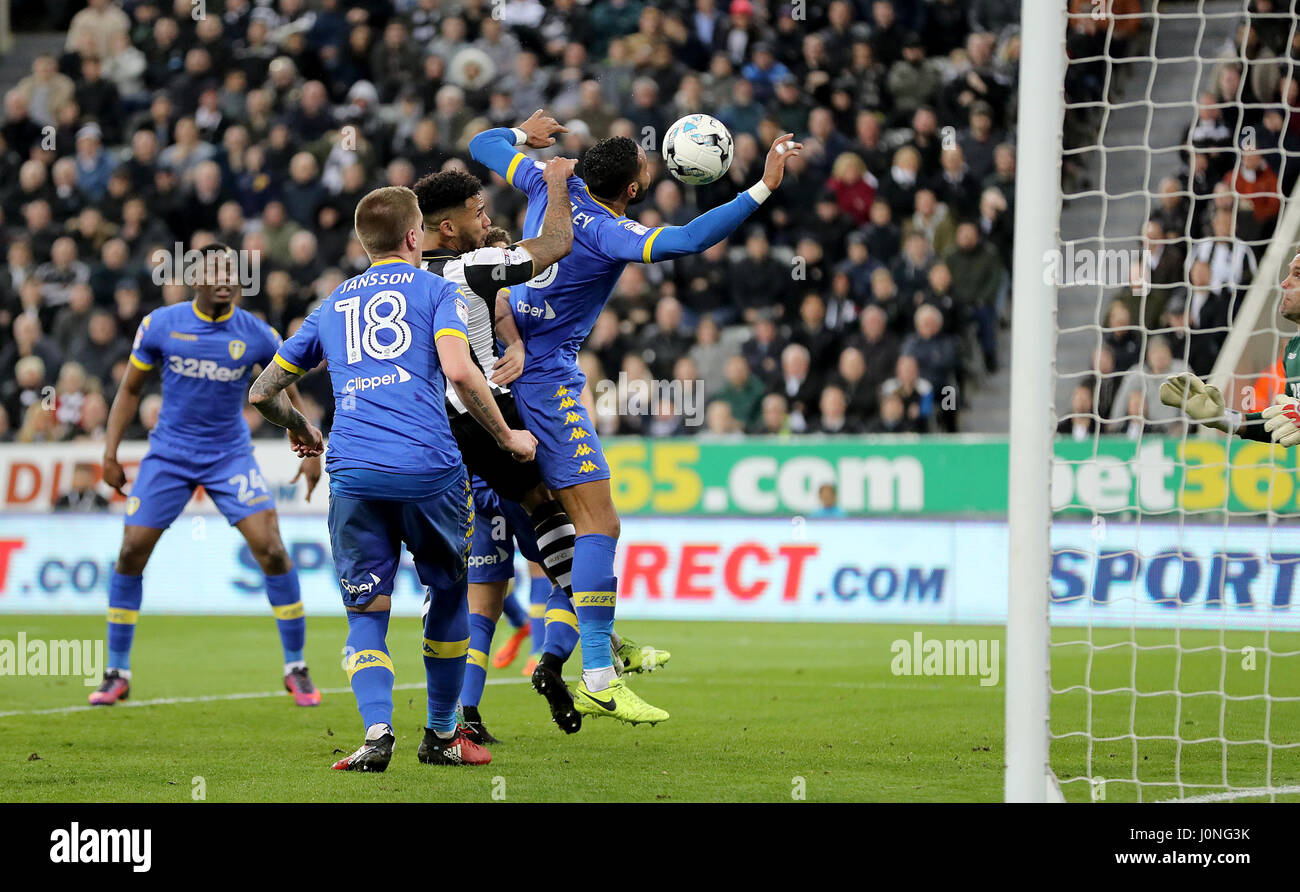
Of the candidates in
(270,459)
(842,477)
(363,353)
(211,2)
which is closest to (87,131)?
(211,2)

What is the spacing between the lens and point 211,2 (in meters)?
18.6

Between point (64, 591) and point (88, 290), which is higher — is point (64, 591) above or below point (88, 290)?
below

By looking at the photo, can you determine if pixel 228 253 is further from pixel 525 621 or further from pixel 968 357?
pixel 968 357

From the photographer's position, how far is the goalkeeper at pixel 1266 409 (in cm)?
607

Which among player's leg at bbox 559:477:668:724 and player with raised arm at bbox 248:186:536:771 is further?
player's leg at bbox 559:477:668:724

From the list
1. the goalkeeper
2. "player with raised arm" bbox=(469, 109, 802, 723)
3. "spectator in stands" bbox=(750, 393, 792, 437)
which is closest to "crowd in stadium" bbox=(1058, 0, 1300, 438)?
"spectator in stands" bbox=(750, 393, 792, 437)

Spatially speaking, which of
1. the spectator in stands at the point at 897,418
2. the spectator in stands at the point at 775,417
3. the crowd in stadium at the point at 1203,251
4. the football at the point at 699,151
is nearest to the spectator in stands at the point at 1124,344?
the crowd in stadium at the point at 1203,251

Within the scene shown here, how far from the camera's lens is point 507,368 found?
21.6ft

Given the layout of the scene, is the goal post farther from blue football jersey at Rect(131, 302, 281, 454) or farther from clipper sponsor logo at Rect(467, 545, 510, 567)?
blue football jersey at Rect(131, 302, 281, 454)

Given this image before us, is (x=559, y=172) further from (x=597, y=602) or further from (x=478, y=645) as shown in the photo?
(x=478, y=645)

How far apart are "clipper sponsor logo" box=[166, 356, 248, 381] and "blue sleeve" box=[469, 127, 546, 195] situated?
2415 mm

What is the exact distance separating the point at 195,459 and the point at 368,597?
3.28 meters

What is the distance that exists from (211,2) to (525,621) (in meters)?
11.3

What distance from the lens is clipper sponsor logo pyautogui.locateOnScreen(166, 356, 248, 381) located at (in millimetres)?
8703
